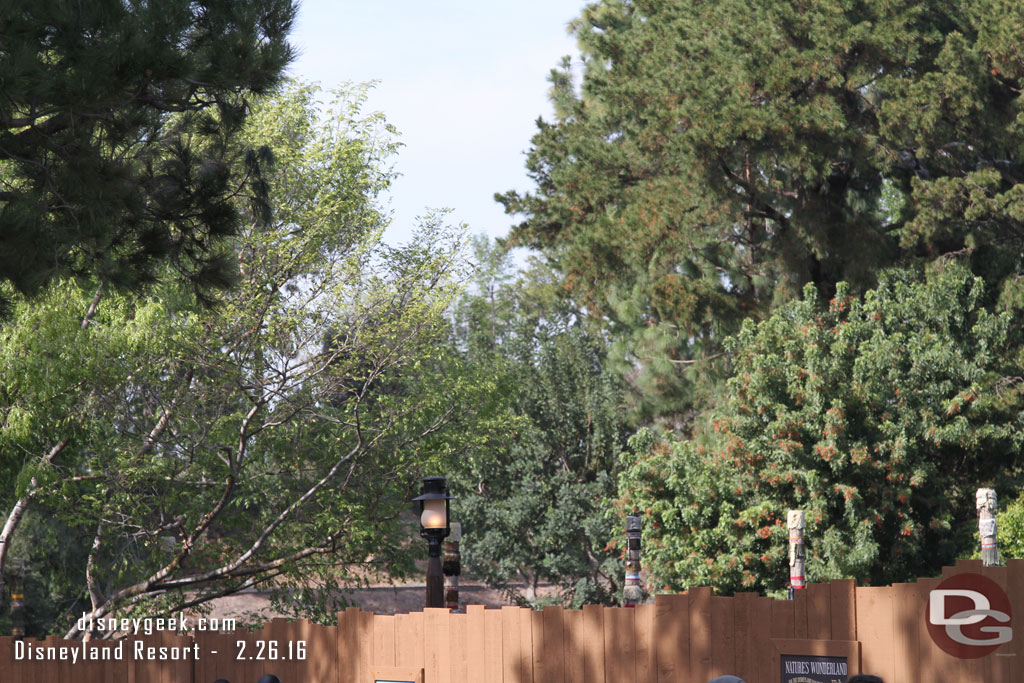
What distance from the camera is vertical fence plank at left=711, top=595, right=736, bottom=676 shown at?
273 inches

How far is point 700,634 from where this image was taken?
708cm

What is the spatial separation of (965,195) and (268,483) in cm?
1130

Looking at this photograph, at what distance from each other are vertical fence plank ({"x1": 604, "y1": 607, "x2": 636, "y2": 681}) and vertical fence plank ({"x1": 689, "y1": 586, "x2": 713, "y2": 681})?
1.50 feet

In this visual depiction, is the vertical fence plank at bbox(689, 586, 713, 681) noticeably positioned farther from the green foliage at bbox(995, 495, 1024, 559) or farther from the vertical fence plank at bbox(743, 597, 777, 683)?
the green foliage at bbox(995, 495, 1024, 559)

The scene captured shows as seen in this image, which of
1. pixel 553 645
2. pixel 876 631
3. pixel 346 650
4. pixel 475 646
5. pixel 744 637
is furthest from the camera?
pixel 346 650

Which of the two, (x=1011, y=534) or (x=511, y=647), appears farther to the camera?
(x=1011, y=534)

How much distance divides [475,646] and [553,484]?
16.3 meters

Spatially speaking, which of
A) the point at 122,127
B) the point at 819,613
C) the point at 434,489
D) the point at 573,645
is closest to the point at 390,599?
the point at 434,489

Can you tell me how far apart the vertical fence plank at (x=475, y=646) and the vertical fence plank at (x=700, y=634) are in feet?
5.70

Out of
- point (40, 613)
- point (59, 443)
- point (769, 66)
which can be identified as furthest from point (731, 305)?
point (40, 613)

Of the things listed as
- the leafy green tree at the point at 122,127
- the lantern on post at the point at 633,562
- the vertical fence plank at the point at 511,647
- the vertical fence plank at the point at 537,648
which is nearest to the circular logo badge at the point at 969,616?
the vertical fence plank at the point at 537,648

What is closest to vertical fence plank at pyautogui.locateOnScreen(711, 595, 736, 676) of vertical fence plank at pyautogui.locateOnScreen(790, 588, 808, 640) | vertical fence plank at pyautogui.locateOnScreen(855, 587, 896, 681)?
vertical fence plank at pyautogui.locateOnScreen(790, 588, 808, 640)

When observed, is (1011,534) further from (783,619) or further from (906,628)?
(906,628)

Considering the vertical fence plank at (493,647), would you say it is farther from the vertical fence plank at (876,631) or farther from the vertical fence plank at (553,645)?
the vertical fence plank at (876,631)
